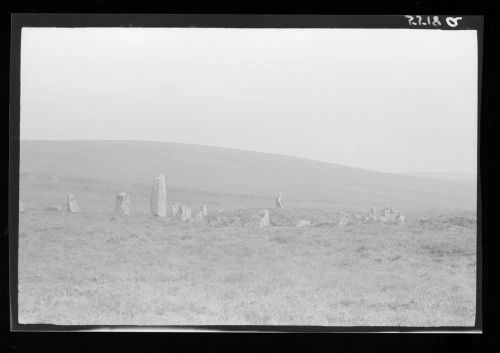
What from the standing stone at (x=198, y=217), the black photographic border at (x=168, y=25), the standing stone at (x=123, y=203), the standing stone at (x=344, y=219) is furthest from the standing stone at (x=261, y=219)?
the standing stone at (x=123, y=203)

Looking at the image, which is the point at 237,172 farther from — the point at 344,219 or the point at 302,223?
the point at 344,219

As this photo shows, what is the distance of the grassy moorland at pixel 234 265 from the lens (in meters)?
2.80

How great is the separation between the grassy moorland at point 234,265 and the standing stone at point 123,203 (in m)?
0.03

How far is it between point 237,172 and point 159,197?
430mm

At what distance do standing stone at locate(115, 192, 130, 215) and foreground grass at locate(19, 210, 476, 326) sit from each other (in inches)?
1.6

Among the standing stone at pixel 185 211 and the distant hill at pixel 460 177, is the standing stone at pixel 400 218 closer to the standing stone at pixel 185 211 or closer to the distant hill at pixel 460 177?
the distant hill at pixel 460 177

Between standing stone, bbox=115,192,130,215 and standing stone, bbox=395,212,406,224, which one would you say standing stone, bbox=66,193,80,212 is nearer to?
standing stone, bbox=115,192,130,215

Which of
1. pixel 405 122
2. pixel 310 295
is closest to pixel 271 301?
pixel 310 295

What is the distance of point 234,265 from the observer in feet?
9.43

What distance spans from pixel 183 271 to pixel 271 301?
48 centimetres
